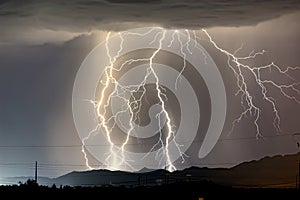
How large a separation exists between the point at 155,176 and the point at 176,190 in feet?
260

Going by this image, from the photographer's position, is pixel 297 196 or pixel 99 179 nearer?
pixel 297 196

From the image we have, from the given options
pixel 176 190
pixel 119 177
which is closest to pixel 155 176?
pixel 119 177

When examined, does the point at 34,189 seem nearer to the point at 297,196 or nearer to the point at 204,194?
the point at 204,194

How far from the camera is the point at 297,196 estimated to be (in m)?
73.6

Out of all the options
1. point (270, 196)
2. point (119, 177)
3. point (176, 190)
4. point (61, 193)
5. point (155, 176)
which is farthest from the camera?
point (119, 177)

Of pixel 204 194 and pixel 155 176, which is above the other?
pixel 155 176

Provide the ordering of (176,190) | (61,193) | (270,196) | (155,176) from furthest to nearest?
(155,176), (176,190), (270,196), (61,193)

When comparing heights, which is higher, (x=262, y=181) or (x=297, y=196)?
(x=262, y=181)

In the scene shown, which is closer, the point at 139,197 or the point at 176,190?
the point at 139,197

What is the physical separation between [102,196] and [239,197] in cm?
1210

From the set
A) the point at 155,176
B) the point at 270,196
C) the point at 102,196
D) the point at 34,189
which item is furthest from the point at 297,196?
the point at 155,176

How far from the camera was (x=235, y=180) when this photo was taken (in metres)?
197

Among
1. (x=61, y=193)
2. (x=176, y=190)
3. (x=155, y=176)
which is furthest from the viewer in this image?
(x=155, y=176)

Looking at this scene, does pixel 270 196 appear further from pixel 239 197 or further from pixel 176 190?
pixel 176 190
